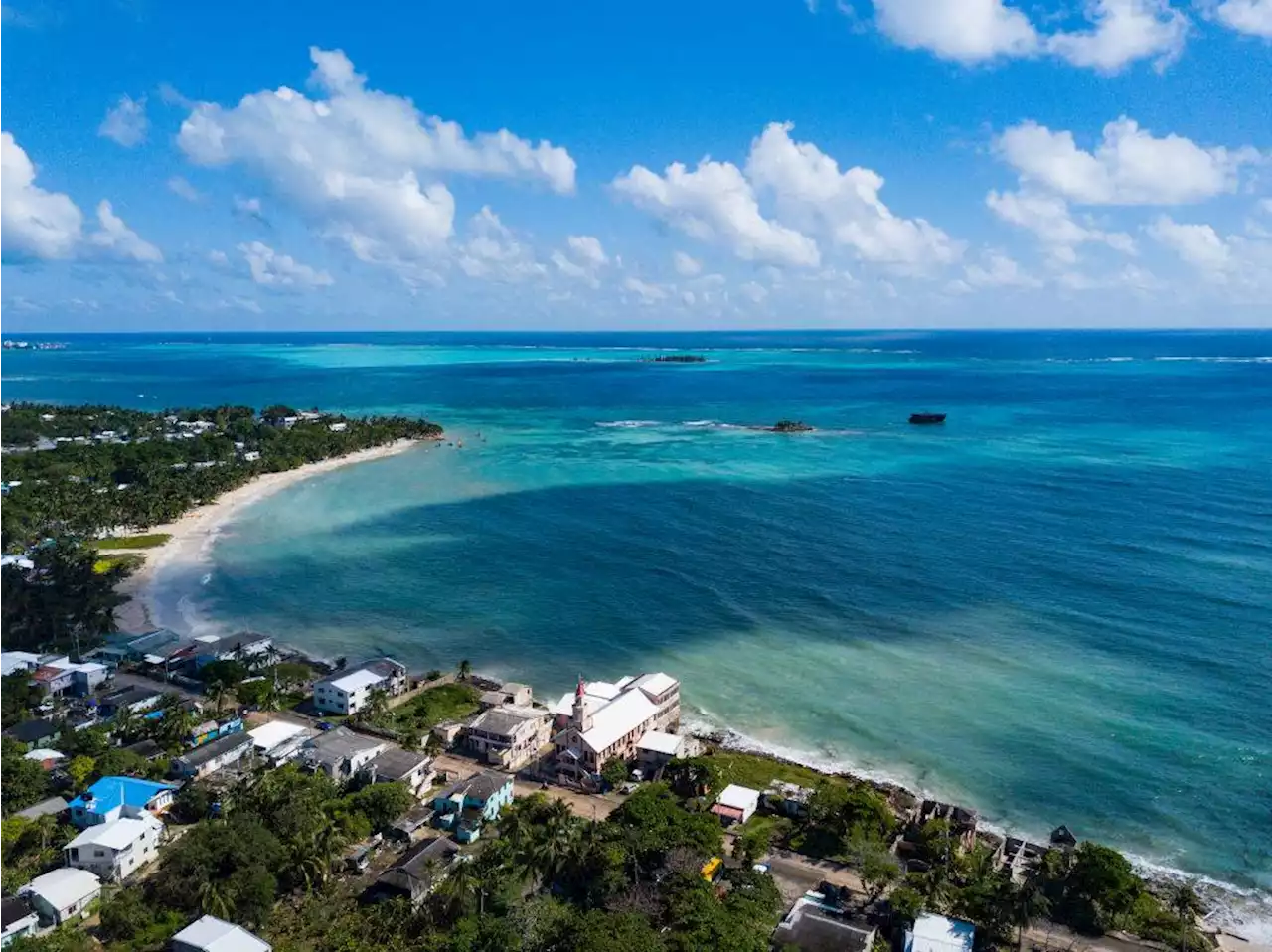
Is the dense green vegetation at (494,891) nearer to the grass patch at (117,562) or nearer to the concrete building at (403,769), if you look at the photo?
the concrete building at (403,769)

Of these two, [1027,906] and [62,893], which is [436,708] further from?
[1027,906]

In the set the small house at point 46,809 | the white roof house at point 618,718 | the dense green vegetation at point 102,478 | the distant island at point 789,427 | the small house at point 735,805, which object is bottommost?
the small house at point 735,805

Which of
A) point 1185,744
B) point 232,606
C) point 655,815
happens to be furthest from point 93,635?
point 1185,744

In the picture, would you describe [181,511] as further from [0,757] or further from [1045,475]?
[1045,475]

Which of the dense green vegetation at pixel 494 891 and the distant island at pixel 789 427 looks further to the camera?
the distant island at pixel 789 427

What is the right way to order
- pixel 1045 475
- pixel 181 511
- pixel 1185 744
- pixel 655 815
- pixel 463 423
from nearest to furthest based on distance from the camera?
pixel 655 815, pixel 1185 744, pixel 181 511, pixel 1045 475, pixel 463 423

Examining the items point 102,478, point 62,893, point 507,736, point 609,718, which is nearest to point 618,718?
point 609,718

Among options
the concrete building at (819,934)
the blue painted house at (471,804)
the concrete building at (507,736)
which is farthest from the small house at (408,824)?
the concrete building at (819,934)
